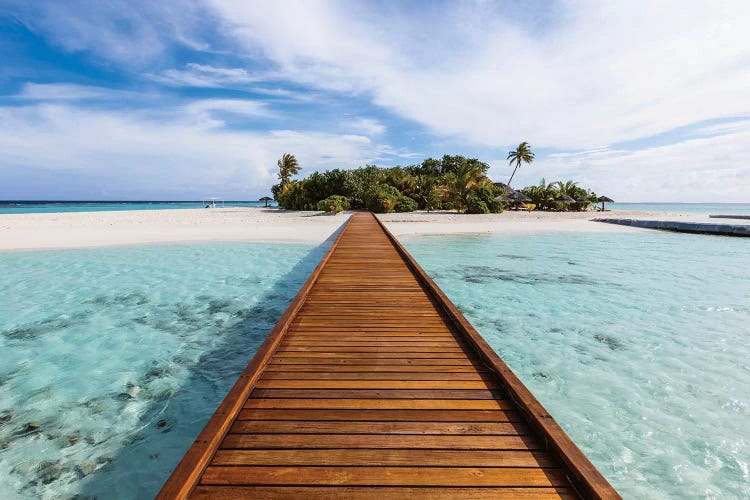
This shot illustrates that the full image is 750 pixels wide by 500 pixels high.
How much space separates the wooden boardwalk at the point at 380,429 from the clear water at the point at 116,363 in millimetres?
1245

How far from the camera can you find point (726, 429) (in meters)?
3.84

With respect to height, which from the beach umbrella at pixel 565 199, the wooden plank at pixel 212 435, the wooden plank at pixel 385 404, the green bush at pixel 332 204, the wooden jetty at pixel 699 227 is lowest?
the wooden plank at pixel 385 404

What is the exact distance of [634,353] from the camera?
18.5ft

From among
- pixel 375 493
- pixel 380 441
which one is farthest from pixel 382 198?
pixel 375 493

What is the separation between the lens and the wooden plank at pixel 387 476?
2.10m

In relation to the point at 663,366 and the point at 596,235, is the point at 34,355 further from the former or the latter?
the point at 596,235

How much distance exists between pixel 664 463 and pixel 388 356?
8.66 feet

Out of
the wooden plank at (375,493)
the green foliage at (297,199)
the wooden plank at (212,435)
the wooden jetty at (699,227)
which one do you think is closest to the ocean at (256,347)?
the wooden plank at (212,435)

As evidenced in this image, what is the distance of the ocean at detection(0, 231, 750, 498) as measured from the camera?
10.9ft

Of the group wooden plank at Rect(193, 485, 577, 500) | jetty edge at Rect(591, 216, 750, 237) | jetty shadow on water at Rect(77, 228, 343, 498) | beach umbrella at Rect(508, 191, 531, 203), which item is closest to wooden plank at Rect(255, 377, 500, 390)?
wooden plank at Rect(193, 485, 577, 500)

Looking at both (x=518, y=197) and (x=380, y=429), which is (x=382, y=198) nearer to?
(x=518, y=197)

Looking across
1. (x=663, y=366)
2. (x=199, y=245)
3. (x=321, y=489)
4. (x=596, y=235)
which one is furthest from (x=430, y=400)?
(x=596, y=235)

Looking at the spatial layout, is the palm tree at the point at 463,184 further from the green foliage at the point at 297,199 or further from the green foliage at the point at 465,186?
the green foliage at the point at 297,199

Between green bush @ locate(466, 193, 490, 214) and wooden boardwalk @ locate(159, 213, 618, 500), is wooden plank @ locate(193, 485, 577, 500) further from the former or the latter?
green bush @ locate(466, 193, 490, 214)
